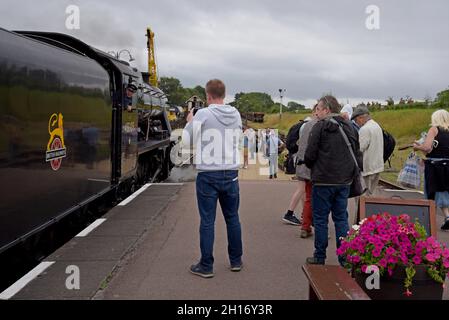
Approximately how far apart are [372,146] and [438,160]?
109 centimetres

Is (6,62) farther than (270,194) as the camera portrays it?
No

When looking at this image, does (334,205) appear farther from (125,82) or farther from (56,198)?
(125,82)

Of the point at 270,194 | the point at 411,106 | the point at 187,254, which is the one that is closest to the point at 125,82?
the point at 270,194

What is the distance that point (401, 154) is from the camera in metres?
Result: 25.8

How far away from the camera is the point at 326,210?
5.23 m

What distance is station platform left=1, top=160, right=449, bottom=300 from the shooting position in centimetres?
461

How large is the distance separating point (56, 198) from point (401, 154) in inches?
895

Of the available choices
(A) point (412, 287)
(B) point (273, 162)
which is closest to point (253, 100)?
(B) point (273, 162)

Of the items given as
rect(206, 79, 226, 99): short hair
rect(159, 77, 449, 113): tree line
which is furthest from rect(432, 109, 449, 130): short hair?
rect(159, 77, 449, 113): tree line

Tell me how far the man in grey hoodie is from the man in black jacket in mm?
788

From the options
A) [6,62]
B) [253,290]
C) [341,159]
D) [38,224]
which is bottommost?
[253,290]

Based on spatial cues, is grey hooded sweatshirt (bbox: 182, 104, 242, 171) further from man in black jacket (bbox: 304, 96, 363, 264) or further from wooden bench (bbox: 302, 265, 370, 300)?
wooden bench (bbox: 302, 265, 370, 300)

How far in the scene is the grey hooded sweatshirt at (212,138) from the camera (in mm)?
4914

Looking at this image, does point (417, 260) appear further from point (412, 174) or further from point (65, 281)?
point (412, 174)
